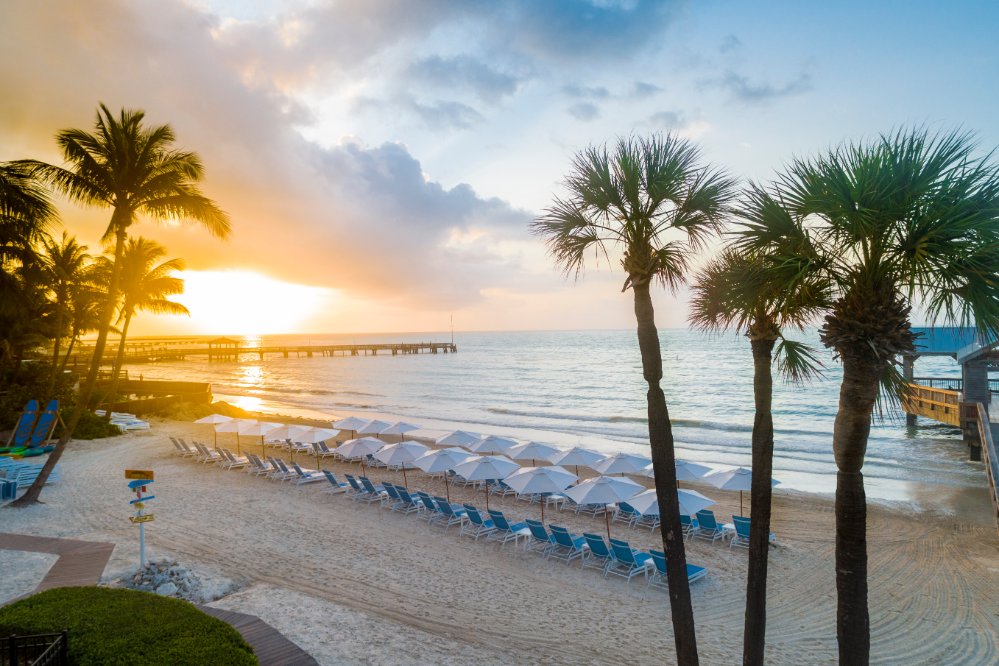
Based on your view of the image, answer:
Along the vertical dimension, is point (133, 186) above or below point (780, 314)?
above

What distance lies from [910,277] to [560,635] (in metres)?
6.72

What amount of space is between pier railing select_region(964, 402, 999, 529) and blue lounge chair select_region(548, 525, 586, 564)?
9337 millimetres

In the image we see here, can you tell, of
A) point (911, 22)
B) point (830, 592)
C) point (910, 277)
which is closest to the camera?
point (910, 277)

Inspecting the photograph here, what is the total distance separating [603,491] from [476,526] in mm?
3203

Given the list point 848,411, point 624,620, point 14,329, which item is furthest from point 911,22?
point 14,329

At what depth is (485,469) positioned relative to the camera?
14.3 m

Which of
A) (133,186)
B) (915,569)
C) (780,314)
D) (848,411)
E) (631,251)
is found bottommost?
(915,569)

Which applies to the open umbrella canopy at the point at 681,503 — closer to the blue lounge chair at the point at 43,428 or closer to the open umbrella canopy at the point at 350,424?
the open umbrella canopy at the point at 350,424

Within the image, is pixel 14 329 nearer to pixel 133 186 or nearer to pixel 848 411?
pixel 133 186

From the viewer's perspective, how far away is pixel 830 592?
9.79 metres

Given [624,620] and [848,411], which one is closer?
[848,411]

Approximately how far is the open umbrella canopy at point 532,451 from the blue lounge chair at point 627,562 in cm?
627

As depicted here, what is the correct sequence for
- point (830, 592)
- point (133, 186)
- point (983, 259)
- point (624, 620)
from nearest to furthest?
1. point (983, 259)
2. point (624, 620)
3. point (830, 592)
4. point (133, 186)

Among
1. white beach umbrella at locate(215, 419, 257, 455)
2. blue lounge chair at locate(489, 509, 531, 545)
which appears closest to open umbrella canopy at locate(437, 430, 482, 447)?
blue lounge chair at locate(489, 509, 531, 545)
